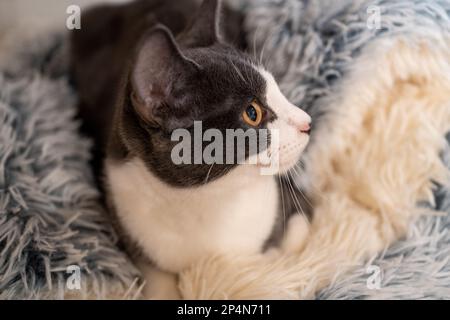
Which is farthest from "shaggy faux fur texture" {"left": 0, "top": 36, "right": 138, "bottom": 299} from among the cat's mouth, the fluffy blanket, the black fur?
the cat's mouth

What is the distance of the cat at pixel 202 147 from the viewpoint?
814mm

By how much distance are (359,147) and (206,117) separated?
1.50ft

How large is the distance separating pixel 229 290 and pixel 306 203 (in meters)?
0.29

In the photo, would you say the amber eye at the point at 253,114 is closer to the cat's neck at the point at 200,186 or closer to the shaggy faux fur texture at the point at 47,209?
the cat's neck at the point at 200,186

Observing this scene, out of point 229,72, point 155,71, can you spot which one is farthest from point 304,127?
point 155,71

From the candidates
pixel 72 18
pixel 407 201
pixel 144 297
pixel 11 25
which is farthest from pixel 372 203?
pixel 11 25

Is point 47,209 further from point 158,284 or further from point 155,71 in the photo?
point 155,71

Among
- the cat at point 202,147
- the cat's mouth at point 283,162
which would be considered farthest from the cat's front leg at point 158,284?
the cat's mouth at point 283,162

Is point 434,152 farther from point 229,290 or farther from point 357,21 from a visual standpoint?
point 229,290

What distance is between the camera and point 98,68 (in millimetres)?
1423

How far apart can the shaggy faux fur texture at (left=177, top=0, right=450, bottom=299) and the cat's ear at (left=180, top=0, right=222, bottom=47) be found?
0.70 feet

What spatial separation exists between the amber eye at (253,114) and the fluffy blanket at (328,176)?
11.6 inches

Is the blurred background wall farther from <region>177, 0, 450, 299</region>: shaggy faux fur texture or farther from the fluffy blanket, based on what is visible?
<region>177, 0, 450, 299</region>: shaggy faux fur texture

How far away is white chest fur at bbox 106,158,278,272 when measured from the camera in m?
0.95
